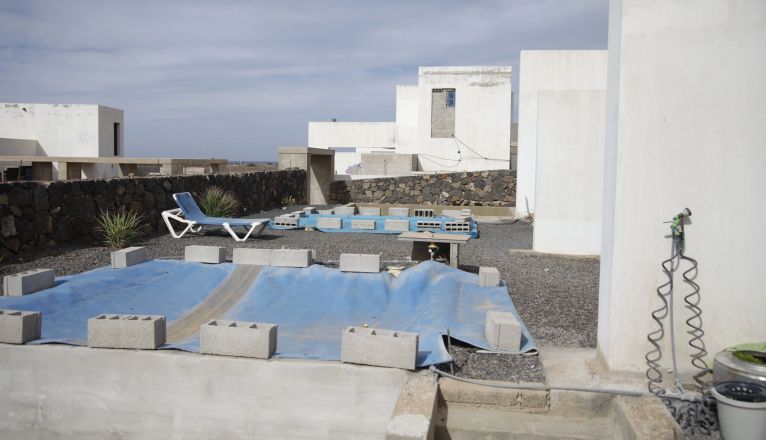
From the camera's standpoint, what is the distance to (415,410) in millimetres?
3764

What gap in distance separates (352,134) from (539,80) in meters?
18.3

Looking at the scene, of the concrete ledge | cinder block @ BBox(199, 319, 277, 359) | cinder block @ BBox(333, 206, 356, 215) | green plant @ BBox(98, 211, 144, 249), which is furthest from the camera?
cinder block @ BBox(333, 206, 356, 215)

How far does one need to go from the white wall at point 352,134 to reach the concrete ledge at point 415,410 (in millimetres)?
27228

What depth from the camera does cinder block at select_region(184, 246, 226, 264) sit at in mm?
7129

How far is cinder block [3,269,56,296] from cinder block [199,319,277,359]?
2227 mm

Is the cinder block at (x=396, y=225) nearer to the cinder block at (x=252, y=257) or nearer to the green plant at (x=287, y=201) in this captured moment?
the cinder block at (x=252, y=257)

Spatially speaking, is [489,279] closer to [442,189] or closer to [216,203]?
[216,203]

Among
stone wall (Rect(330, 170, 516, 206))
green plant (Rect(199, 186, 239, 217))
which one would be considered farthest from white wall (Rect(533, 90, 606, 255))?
stone wall (Rect(330, 170, 516, 206))

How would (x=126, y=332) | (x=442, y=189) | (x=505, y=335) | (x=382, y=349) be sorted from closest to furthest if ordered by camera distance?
(x=382, y=349), (x=126, y=332), (x=505, y=335), (x=442, y=189)

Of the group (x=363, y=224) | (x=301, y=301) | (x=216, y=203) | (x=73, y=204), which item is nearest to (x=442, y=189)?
(x=363, y=224)

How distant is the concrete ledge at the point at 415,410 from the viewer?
348 centimetres

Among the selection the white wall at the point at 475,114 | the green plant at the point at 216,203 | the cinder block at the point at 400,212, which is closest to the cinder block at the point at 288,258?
the green plant at the point at 216,203

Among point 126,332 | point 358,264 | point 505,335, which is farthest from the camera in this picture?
point 358,264

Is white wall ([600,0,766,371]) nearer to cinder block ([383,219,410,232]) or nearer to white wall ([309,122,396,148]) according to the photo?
cinder block ([383,219,410,232])
